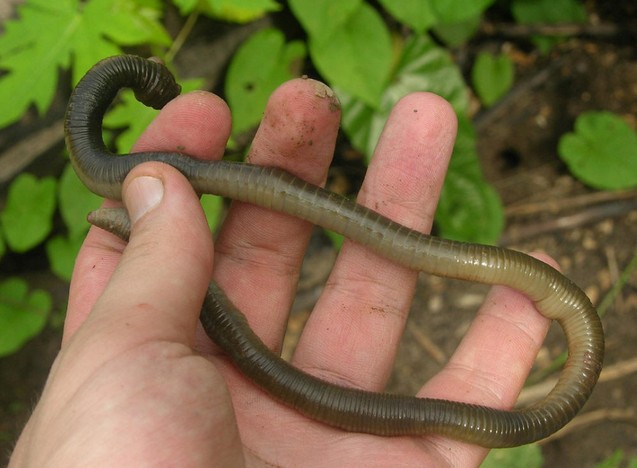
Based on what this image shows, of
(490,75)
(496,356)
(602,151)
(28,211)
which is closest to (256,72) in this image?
(28,211)

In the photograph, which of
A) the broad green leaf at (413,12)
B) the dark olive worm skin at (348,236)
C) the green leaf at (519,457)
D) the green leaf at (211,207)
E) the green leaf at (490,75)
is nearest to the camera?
the dark olive worm skin at (348,236)

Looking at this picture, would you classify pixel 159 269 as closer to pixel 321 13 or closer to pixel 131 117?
pixel 131 117

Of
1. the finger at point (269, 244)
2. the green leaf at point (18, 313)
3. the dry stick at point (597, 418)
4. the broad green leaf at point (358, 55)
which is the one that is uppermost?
the broad green leaf at point (358, 55)

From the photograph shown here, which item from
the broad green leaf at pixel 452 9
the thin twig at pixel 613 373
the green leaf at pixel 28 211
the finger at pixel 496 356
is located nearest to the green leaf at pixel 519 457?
the thin twig at pixel 613 373

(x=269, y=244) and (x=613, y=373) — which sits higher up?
(x=269, y=244)

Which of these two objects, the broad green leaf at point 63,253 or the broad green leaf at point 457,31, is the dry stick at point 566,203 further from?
the broad green leaf at point 63,253

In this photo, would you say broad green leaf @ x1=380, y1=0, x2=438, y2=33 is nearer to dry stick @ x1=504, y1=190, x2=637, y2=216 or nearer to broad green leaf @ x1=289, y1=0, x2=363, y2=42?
broad green leaf @ x1=289, y1=0, x2=363, y2=42
